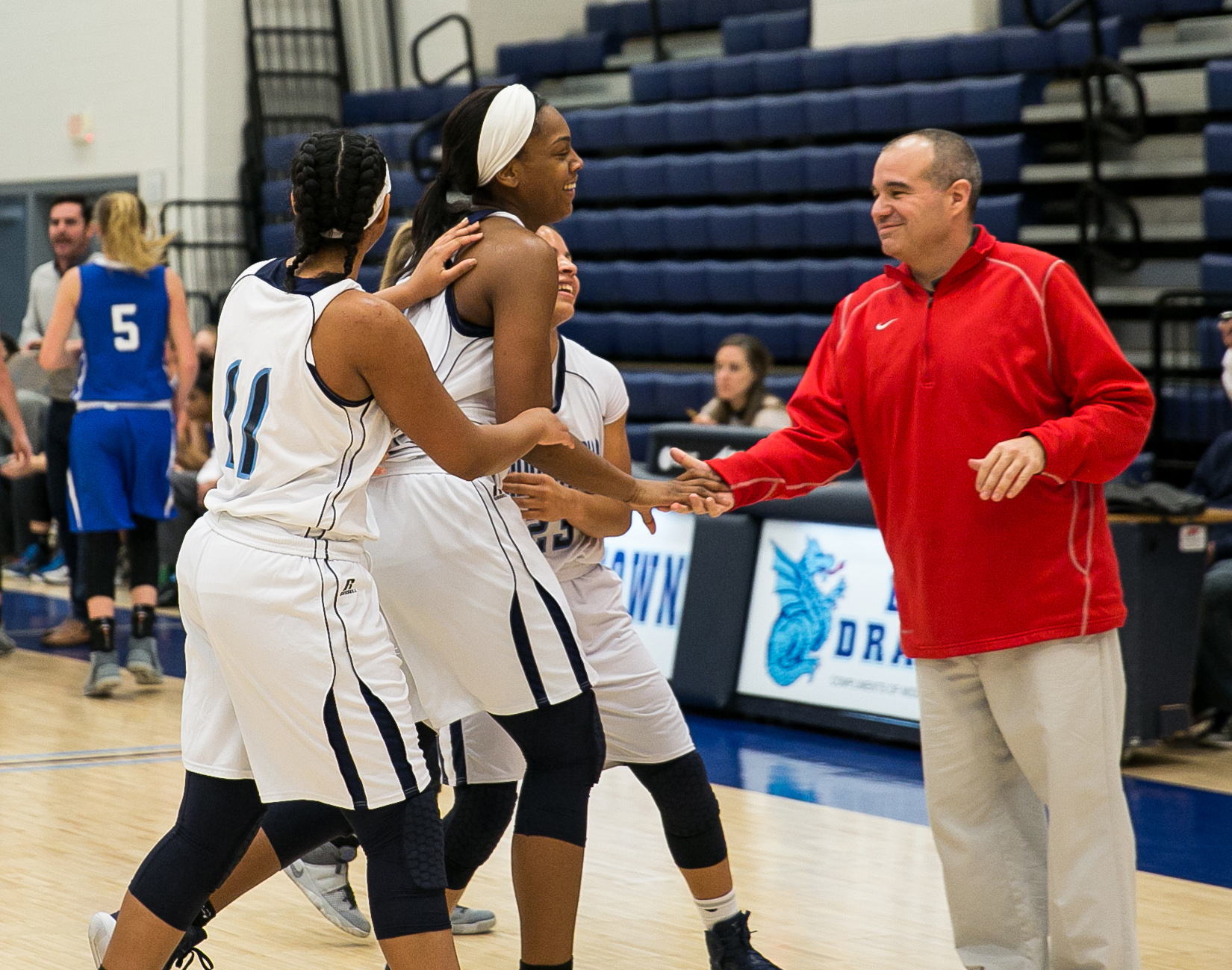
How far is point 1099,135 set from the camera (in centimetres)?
890

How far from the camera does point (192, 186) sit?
13.2 metres

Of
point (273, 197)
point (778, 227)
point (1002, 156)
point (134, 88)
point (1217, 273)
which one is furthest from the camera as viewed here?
point (134, 88)

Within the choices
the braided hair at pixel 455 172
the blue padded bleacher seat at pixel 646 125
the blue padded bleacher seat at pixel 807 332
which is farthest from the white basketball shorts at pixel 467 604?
the blue padded bleacher seat at pixel 646 125

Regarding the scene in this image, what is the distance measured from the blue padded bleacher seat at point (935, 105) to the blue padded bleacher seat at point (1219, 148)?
1.51 m

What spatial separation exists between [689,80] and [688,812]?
8.57 metres

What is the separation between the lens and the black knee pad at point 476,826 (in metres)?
3.18

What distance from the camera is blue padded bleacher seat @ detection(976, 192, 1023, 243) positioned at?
9.00 m

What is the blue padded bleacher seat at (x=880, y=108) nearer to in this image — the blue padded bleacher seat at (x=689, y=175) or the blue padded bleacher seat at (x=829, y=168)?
the blue padded bleacher seat at (x=829, y=168)

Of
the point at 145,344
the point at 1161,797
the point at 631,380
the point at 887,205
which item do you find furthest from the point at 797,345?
the point at 887,205

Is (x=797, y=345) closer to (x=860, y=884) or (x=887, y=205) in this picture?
(x=860, y=884)

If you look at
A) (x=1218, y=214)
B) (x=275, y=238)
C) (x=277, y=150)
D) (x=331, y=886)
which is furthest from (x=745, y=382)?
(x=277, y=150)

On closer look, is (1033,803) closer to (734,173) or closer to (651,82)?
(734,173)

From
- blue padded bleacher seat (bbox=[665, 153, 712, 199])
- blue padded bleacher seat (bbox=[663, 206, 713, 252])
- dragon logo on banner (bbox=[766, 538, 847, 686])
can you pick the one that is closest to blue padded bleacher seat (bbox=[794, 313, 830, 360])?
blue padded bleacher seat (bbox=[663, 206, 713, 252])

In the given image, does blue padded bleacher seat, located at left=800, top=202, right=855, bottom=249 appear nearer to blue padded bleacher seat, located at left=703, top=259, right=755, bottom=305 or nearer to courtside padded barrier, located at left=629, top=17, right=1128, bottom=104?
blue padded bleacher seat, located at left=703, top=259, right=755, bottom=305
